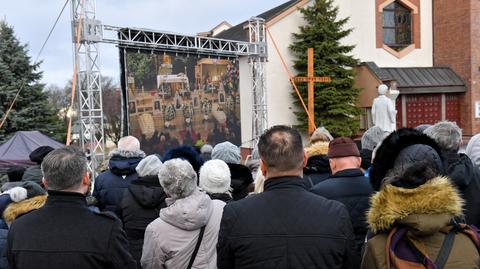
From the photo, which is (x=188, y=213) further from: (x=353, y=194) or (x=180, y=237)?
(x=353, y=194)

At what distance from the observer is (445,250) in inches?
77.7

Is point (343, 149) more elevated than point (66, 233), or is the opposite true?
point (343, 149)

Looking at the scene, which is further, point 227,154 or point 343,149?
point 227,154

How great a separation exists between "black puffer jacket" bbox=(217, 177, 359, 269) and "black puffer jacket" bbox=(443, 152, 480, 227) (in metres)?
1.58

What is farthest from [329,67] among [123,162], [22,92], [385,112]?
[123,162]

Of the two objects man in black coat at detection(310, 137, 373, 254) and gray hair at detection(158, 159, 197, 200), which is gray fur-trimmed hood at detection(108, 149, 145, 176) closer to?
gray hair at detection(158, 159, 197, 200)

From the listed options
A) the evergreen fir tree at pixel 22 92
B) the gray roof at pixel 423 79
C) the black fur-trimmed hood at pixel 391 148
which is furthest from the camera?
the gray roof at pixel 423 79

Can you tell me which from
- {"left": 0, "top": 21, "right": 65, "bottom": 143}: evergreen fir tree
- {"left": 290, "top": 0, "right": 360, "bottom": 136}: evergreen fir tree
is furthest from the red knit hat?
{"left": 0, "top": 21, "right": 65, "bottom": 143}: evergreen fir tree

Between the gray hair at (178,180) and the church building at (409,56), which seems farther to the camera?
the church building at (409,56)

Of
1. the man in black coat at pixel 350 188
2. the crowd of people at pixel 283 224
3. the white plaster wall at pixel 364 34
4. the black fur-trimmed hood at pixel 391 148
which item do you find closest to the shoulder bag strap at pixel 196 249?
the crowd of people at pixel 283 224

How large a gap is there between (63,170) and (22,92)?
1625 centimetres

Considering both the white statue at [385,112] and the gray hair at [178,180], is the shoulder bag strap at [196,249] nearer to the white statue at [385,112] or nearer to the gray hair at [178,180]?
the gray hair at [178,180]

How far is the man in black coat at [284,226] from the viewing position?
6.91 feet

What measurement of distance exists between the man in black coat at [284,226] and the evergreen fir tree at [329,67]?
1535 centimetres
